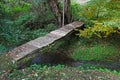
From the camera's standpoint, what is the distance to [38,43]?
21.6 ft

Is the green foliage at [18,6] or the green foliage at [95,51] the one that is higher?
the green foliage at [18,6]

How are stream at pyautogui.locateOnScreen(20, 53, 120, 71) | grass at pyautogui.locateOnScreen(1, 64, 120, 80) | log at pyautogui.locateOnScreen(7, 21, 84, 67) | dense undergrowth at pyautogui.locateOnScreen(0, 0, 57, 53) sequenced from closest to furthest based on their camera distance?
grass at pyautogui.locateOnScreen(1, 64, 120, 80) → log at pyautogui.locateOnScreen(7, 21, 84, 67) → stream at pyautogui.locateOnScreen(20, 53, 120, 71) → dense undergrowth at pyautogui.locateOnScreen(0, 0, 57, 53)

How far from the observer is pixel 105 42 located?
7930 millimetres

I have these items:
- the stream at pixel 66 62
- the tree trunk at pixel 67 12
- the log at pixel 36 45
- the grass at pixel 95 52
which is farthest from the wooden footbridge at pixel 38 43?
the grass at pixel 95 52

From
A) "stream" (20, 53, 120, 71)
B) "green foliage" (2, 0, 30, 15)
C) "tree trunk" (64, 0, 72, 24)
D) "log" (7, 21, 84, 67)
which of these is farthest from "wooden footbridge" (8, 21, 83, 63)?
"green foliage" (2, 0, 30, 15)

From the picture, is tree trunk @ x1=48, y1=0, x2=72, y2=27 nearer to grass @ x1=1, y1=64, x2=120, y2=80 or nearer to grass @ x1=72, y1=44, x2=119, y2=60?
grass @ x1=72, y1=44, x2=119, y2=60

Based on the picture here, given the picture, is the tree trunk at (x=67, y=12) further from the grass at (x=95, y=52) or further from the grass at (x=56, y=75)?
the grass at (x=56, y=75)

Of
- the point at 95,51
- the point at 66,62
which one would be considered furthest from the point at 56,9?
the point at 66,62

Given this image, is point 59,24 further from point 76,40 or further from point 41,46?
point 41,46

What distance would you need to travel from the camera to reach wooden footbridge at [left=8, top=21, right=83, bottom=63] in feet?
18.5

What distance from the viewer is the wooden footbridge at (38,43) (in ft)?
18.5

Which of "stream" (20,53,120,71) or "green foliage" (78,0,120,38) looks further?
"green foliage" (78,0,120,38)

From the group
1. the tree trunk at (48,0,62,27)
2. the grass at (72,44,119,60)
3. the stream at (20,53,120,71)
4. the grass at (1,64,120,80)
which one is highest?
the tree trunk at (48,0,62,27)

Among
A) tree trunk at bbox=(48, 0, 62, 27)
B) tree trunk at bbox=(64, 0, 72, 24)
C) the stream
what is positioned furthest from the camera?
tree trunk at bbox=(64, 0, 72, 24)
